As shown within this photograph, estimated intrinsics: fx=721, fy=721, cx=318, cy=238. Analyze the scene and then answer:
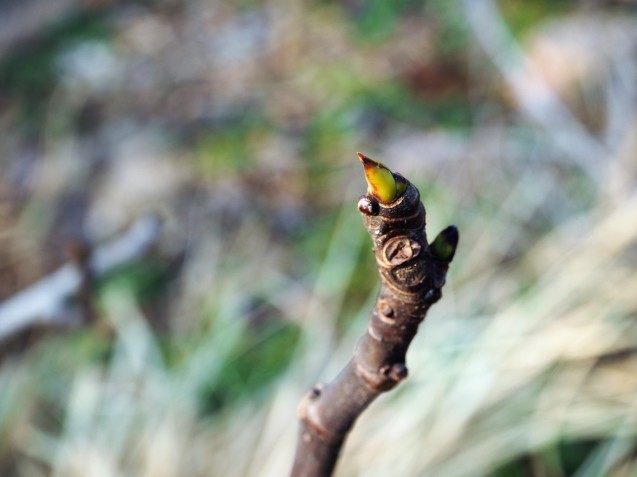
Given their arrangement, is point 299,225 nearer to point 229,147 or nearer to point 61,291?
point 229,147

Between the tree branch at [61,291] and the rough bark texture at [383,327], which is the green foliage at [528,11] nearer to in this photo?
the tree branch at [61,291]

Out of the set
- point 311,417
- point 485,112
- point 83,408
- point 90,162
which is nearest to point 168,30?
point 90,162

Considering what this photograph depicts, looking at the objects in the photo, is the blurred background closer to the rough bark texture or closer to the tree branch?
the tree branch

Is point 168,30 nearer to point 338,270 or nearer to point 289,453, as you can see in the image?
point 338,270

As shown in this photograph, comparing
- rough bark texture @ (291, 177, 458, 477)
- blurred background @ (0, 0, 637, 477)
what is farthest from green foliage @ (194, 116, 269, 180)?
rough bark texture @ (291, 177, 458, 477)

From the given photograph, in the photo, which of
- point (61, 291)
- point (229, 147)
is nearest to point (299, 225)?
point (229, 147)

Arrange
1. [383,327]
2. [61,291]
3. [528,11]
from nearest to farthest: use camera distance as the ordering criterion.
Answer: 1. [383,327]
2. [61,291]
3. [528,11]
